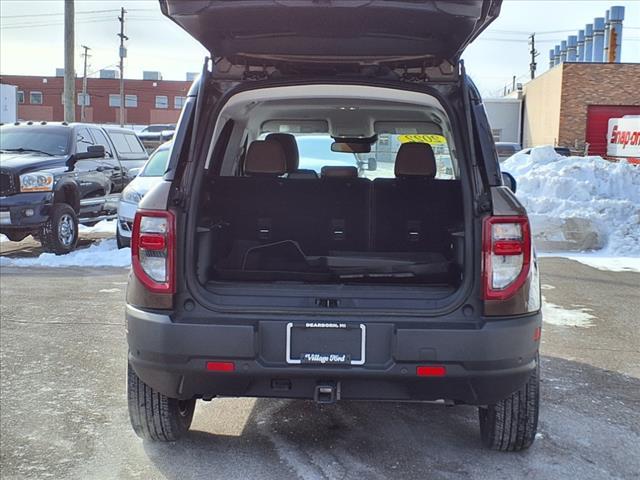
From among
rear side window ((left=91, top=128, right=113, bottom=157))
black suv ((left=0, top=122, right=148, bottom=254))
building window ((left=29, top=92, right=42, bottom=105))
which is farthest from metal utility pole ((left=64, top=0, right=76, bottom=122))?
building window ((left=29, top=92, right=42, bottom=105))

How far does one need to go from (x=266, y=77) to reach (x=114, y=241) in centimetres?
866

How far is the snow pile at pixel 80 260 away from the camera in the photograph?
9.73 metres

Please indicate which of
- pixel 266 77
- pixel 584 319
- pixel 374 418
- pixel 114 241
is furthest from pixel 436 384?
pixel 114 241

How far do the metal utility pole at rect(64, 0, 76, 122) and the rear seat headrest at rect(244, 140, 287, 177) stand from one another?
15.9m

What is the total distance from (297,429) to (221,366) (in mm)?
1059

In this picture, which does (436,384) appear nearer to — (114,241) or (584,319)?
(584,319)

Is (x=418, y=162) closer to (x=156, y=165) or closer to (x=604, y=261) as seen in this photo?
(x=604, y=261)

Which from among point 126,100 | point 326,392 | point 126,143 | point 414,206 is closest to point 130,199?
point 126,143

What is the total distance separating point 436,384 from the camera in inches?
125

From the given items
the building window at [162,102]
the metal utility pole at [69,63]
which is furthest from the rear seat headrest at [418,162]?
the building window at [162,102]

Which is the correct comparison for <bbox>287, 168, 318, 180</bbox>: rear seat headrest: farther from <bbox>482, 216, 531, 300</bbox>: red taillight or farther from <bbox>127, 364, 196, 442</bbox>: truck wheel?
<bbox>482, 216, 531, 300</bbox>: red taillight

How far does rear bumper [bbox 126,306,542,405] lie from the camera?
3.10 meters

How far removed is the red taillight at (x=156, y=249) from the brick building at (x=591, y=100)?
32370 mm

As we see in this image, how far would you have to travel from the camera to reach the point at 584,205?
38.3ft
